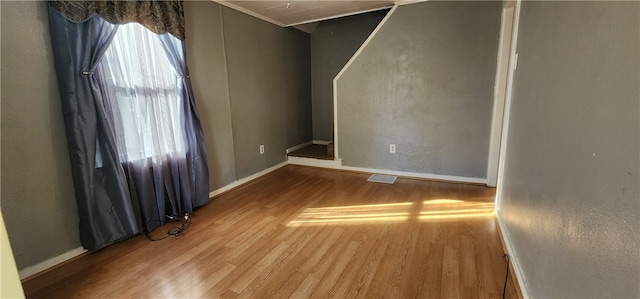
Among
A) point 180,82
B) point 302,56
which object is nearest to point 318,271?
point 180,82

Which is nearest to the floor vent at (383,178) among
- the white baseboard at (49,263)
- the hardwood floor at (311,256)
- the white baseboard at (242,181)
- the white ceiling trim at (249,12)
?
the hardwood floor at (311,256)

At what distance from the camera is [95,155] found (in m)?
1.89

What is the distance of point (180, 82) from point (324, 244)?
1.97 metres

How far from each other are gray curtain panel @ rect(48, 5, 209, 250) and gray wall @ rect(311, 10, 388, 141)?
2.93m

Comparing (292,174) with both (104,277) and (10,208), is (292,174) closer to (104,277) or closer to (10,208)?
(104,277)

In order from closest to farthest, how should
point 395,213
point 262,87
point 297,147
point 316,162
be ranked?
point 395,213 < point 262,87 < point 316,162 < point 297,147

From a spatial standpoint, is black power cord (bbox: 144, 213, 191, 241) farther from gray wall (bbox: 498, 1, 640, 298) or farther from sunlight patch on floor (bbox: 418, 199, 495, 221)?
gray wall (bbox: 498, 1, 640, 298)

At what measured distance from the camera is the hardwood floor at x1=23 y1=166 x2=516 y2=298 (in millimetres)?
1574

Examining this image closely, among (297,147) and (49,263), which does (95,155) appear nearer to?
(49,263)

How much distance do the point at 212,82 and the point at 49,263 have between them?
2.01 meters

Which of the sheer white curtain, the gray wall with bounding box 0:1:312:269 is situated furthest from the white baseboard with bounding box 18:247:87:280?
the sheer white curtain

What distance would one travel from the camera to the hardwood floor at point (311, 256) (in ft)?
5.16

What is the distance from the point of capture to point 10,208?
1.60 m

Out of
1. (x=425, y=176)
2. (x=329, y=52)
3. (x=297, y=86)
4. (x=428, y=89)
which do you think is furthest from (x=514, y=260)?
(x=329, y=52)
